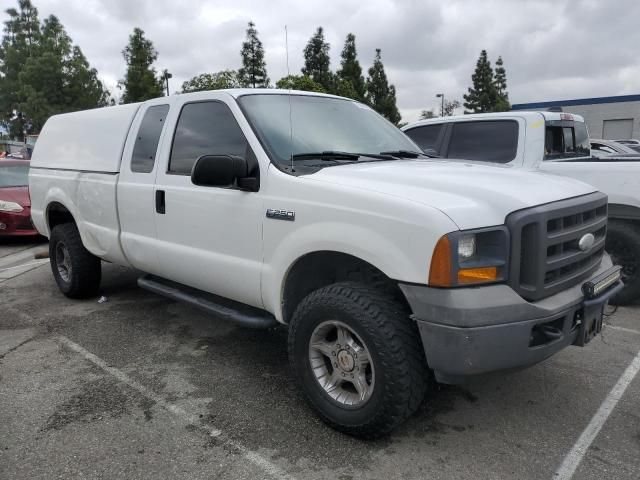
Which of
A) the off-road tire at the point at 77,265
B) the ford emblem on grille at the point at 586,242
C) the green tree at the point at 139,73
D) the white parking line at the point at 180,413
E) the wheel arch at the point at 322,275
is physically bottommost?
the white parking line at the point at 180,413

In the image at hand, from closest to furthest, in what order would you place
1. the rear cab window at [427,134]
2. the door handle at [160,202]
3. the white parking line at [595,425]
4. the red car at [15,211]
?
the white parking line at [595,425] → the door handle at [160,202] → the rear cab window at [427,134] → the red car at [15,211]

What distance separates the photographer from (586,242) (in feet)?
9.55

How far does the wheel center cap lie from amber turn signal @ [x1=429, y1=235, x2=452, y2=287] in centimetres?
70

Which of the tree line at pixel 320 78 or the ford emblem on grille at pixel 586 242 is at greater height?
the tree line at pixel 320 78

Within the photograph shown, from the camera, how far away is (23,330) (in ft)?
15.5

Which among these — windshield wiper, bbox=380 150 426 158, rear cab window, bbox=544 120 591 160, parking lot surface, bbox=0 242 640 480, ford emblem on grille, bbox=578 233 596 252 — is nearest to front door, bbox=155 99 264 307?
parking lot surface, bbox=0 242 640 480

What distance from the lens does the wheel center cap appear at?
2828 millimetres

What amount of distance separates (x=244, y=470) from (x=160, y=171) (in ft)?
7.88

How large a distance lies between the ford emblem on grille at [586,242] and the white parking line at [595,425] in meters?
1.02

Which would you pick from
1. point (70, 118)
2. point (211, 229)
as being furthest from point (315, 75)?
point (211, 229)

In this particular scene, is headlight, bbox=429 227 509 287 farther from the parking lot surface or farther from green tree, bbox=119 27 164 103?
green tree, bbox=119 27 164 103

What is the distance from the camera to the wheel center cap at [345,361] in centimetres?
283

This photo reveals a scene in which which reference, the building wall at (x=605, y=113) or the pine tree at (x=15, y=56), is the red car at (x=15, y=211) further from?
the building wall at (x=605, y=113)

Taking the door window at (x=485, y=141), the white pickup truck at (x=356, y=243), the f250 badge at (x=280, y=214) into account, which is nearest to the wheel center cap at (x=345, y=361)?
the white pickup truck at (x=356, y=243)
